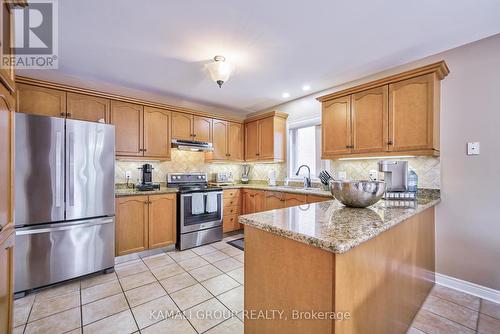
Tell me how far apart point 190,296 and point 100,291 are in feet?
Answer: 2.92

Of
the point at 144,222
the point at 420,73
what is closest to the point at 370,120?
the point at 420,73

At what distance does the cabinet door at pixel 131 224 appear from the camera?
8.92 ft

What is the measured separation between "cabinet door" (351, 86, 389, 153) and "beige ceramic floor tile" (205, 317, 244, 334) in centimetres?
217

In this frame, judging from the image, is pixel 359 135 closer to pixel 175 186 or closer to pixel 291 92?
pixel 291 92

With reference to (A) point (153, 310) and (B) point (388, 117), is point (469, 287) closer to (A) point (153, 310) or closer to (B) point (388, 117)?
(B) point (388, 117)

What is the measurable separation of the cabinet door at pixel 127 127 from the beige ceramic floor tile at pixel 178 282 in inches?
70.4

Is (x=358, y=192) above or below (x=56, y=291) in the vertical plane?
above

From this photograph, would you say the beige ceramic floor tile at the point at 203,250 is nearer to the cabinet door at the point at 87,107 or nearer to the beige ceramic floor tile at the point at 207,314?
the beige ceramic floor tile at the point at 207,314

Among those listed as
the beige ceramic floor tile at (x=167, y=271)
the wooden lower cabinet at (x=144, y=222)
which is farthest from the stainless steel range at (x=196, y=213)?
the beige ceramic floor tile at (x=167, y=271)

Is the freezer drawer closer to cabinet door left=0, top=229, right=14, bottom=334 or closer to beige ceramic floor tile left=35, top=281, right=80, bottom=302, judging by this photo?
beige ceramic floor tile left=35, top=281, right=80, bottom=302

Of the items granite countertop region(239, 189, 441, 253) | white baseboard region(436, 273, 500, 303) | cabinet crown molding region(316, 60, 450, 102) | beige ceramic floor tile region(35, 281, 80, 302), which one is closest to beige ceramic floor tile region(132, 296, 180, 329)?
beige ceramic floor tile region(35, 281, 80, 302)

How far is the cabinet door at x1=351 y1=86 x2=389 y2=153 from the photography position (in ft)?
7.87

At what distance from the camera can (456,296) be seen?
2.04 metres

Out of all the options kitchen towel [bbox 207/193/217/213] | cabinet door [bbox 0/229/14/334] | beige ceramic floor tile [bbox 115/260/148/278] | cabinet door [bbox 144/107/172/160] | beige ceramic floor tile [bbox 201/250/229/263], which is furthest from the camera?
kitchen towel [bbox 207/193/217/213]
